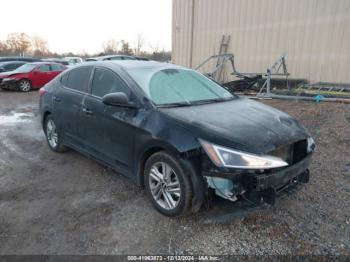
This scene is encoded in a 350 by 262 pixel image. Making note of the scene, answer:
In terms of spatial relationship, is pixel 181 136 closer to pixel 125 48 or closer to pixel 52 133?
pixel 52 133

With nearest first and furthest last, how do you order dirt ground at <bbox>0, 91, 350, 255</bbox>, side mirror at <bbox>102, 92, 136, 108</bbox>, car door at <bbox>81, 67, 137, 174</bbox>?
dirt ground at <bbox>0, 91, 350, 255</bbox>
side mirror at <bbox>102, 92, 136, 108</bbox>
car door at <bbox>81, 67, 137, 174</bbox>

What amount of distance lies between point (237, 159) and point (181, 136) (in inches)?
21.7

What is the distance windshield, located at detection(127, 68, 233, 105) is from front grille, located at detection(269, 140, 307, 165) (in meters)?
1.11

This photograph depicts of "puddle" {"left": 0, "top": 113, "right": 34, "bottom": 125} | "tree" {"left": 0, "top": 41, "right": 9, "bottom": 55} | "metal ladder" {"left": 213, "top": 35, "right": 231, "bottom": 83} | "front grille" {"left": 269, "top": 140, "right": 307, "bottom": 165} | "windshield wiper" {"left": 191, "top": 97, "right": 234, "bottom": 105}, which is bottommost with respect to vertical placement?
"puddle" {"left": 0, "top": 113, "right": 34, "bottom": 125}

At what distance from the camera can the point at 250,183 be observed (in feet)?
7.70

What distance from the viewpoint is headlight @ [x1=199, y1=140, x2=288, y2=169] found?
232 cm

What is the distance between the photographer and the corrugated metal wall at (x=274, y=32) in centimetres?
921

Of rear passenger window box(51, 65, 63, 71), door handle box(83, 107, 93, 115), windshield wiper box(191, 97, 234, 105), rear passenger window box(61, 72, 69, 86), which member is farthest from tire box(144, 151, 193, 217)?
rear passenger window box(51, 65, 63, 71)

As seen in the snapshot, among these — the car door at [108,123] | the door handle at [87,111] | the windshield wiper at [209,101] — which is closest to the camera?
the car door at [108,123]

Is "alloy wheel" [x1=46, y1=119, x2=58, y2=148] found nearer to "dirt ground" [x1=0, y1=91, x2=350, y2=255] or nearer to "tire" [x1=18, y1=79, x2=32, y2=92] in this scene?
"dirt ground" [x1=0, y1=91, x2=350, y2=255]

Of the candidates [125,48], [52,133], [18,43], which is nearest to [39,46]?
[18,43]

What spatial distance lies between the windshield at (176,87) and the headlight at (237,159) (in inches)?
35.4

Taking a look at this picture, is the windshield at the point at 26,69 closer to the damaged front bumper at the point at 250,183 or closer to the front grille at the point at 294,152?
the damaged front bumper at the point at 250,183

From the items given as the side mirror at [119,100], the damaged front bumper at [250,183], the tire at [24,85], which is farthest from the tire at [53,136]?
the tire at [24,85]
